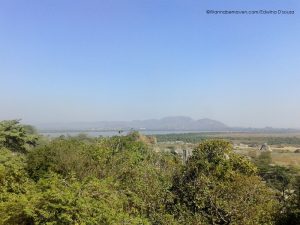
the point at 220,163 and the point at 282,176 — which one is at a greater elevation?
the point at 220,163

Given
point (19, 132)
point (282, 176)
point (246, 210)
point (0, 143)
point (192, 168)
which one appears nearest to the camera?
point (246, 210)

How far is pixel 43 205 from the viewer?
1048cm

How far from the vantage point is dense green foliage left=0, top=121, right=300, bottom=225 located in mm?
10664

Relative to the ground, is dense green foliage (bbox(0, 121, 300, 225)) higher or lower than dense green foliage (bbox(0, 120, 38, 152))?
lower

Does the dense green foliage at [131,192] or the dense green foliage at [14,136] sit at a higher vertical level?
the dense green foliage at [14,136]

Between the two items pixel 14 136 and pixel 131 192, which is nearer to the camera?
pixel 131 192

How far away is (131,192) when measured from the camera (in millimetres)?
16156

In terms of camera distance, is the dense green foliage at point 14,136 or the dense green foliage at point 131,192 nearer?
the dense green foliage at point 131,192

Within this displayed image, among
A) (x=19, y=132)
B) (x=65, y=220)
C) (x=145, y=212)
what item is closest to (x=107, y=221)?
(x=65, y=220)

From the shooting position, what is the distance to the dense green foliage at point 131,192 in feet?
35.0

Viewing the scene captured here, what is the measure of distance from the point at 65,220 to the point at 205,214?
23.2 feet

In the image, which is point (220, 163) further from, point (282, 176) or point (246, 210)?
point (282, 176)

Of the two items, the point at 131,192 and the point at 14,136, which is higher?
the point at 14,136

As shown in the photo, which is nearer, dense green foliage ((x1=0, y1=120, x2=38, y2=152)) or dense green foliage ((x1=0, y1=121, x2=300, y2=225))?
dense green foliage ((x1=0, y1=121, x2=300, y2=225))
